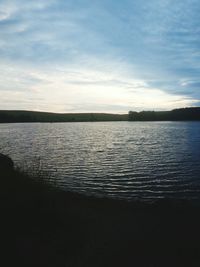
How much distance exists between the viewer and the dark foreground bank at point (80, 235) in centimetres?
828

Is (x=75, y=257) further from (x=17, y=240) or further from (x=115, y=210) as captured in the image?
(x=115, y=210)

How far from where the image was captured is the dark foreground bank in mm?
8281

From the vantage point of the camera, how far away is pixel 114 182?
23.6 metres

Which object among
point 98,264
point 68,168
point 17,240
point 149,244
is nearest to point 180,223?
point 149,244

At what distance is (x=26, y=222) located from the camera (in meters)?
9.46

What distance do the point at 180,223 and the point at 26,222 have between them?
8168 mm

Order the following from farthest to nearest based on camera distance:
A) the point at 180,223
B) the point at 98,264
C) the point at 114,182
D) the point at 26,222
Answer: the point at 114,182, the point at 180,223, the point at 26,222, the point at 98,264

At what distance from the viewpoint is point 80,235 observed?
398 inches

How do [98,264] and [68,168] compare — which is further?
[68,168]

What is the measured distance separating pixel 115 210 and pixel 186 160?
21.7 m

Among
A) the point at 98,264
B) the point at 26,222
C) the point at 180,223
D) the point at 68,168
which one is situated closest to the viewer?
the point at 98,264

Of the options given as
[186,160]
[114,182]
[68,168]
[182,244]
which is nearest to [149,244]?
[182,244]

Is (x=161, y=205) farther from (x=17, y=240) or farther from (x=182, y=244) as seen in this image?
(x=17, y=240)

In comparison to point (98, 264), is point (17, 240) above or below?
above
